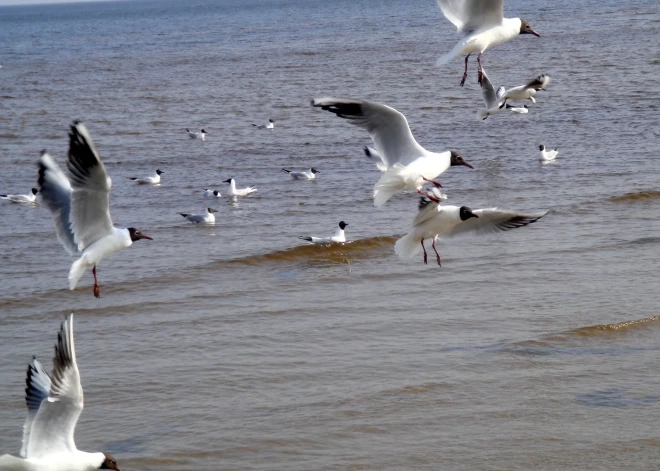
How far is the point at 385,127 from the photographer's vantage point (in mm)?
7711

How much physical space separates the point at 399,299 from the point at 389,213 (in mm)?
4427

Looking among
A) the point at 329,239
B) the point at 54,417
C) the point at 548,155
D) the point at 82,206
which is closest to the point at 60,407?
the point at 54,417

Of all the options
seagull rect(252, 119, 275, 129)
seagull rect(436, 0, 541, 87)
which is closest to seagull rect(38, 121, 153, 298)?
seagull rect(436, 0, 541, 87)

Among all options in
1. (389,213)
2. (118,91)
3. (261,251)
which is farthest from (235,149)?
(118,91)

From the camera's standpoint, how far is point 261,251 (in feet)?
40.7

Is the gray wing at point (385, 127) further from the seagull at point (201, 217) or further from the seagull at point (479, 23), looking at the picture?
the seagull at point (201, 217)

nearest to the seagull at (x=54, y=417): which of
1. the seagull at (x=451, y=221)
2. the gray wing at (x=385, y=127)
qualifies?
the gray wing at (x=385, y=127)

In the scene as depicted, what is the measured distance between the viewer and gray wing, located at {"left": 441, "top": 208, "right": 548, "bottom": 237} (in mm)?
7891

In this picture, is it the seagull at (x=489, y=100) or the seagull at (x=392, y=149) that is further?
the seagull at (x=489, y=100)

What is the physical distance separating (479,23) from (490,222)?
168 centimetres

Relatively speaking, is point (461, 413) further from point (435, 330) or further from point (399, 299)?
point (399, 299)

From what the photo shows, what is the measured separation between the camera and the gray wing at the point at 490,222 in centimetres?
789

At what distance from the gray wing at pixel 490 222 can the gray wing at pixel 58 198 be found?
9.72ft

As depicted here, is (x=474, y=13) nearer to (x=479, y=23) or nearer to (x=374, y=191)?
(x=479, y=23)
